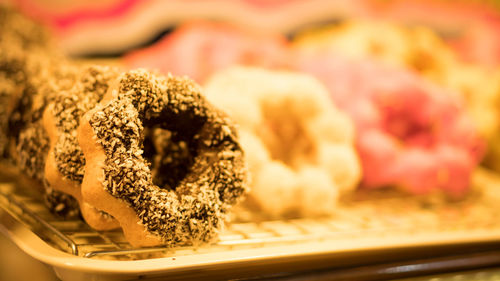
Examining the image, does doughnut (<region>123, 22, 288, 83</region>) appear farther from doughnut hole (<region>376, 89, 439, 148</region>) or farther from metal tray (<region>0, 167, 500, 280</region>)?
metal tray (<region>0, 167, 500, 280</region>)

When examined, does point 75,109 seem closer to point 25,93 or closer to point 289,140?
point 25,93

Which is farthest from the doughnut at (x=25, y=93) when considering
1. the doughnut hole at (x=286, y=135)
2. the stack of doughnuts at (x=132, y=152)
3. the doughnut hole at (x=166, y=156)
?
the doughnut hole at (x=286, y=135)

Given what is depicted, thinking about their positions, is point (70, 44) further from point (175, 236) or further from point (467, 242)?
point (467, 242)

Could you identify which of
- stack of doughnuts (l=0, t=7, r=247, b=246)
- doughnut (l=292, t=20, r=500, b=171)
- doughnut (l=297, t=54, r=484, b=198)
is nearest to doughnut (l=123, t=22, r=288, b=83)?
doughnut (l=297, t=54, r=484, b=198)

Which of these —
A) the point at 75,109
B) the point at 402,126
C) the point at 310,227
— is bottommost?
the point at 310,227

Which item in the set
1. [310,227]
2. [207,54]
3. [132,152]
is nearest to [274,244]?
[310,227]
